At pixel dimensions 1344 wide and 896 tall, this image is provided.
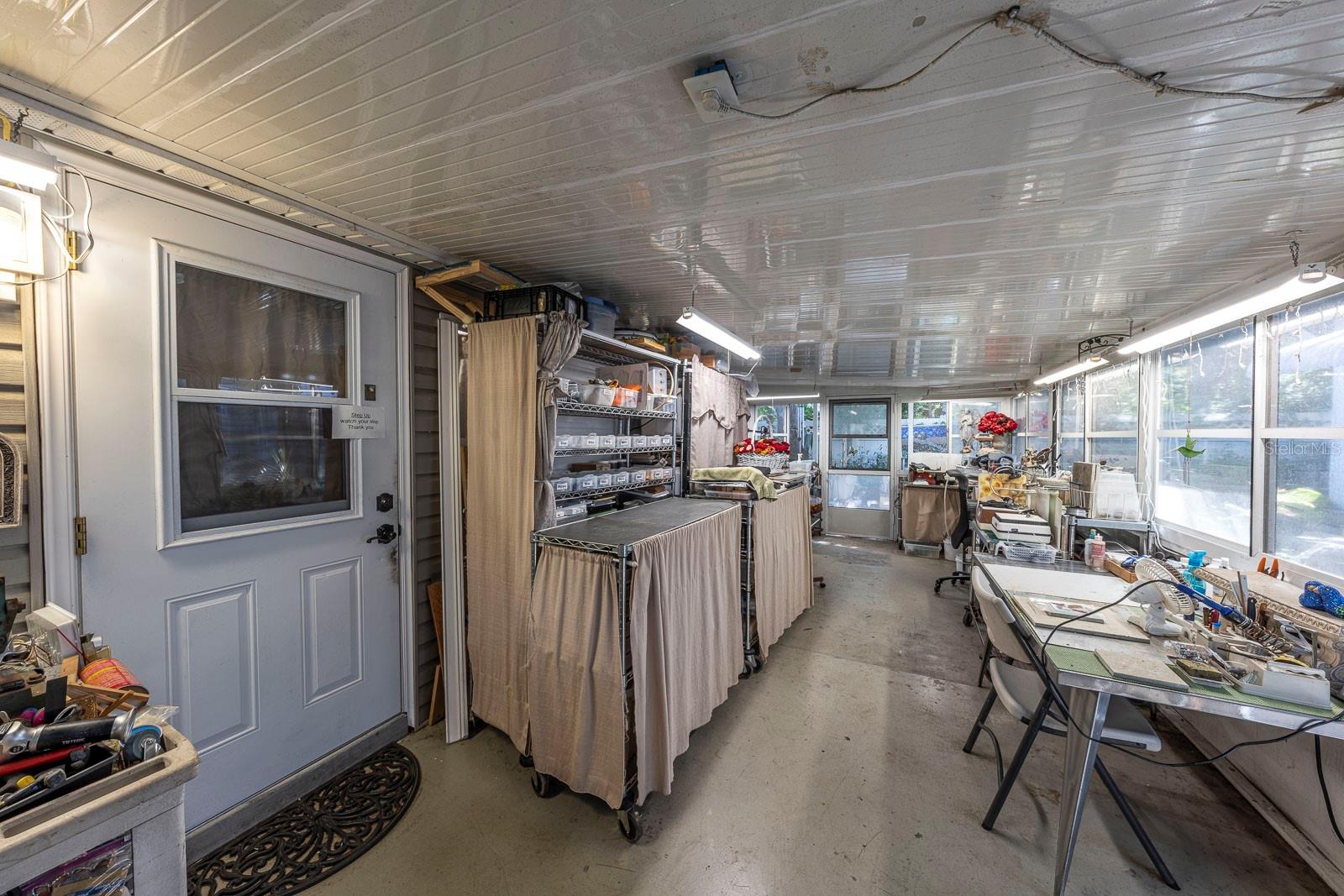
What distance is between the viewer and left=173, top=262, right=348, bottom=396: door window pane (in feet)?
5.70

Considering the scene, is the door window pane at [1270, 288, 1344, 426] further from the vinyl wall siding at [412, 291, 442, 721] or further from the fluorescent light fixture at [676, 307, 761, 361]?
the vinyl wall siding at [412, 291, 442, 721]

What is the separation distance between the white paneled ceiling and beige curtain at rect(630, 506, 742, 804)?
144 centimetres

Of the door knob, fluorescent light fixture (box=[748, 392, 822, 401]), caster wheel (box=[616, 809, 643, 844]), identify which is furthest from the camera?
fluorescent light fixture (box=[748, 392, 822, 401])

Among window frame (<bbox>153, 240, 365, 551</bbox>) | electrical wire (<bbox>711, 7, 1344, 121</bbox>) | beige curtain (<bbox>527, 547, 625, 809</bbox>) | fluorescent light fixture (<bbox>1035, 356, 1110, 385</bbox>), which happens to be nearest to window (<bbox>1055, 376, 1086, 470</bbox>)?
fluorescent light fixture (<bbox>1035, 356, 1110, 385</bbox>)

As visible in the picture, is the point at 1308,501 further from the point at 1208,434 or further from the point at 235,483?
the point at 235,483

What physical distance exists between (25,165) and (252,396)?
2.88 ft

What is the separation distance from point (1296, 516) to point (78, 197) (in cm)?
513

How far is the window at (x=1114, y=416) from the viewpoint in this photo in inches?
152

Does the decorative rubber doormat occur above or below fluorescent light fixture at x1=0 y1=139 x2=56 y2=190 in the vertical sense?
below

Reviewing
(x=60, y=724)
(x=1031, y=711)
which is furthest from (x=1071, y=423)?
(x=60, y=724)

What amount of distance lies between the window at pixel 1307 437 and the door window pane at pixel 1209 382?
0.76 feet

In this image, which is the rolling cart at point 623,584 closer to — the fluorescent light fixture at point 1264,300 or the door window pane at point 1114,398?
the fluorescent light fixture at point 1264,300

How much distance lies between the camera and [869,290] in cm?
284

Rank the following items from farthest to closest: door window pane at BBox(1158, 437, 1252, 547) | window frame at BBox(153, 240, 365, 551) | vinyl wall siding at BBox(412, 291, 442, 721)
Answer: door window pane at BBox(1158, 437, 1252, 547)
vinyl wall siding at BBox(412, 291, 442, 721)
window frame at BBox(153, 240, 365, 551)
